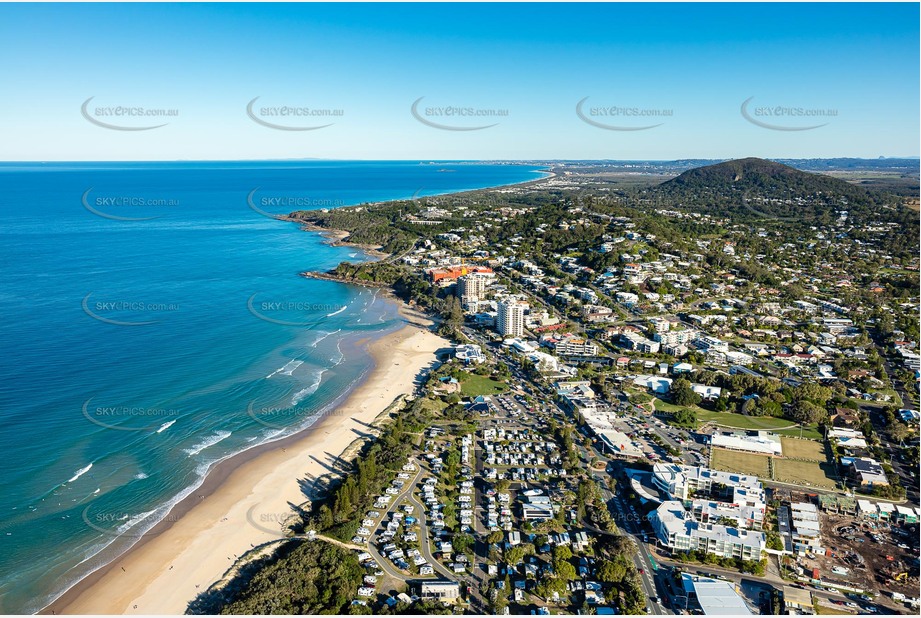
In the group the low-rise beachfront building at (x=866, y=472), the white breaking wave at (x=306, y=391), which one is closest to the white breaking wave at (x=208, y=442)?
the white breaking wave at (x=306, y=391)

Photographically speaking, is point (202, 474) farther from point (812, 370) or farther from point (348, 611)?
point (812, 370)

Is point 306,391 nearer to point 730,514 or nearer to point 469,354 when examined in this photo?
point 469,354

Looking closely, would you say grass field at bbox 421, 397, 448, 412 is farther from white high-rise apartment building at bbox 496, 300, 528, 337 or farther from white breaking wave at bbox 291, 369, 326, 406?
white high-rise apartment building at bbox 496, 300, 528, 337

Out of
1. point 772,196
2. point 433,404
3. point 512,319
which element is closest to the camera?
point 433,404

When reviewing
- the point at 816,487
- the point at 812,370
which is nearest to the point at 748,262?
the point at 812,370

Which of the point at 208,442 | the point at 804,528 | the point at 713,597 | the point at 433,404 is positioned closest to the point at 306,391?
the point at 208,442

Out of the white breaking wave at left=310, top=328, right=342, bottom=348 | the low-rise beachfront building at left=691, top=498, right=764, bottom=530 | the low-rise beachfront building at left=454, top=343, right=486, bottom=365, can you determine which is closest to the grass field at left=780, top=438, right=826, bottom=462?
the low-rise beachfront building at left=691, top=498, right=764, bottom=530
